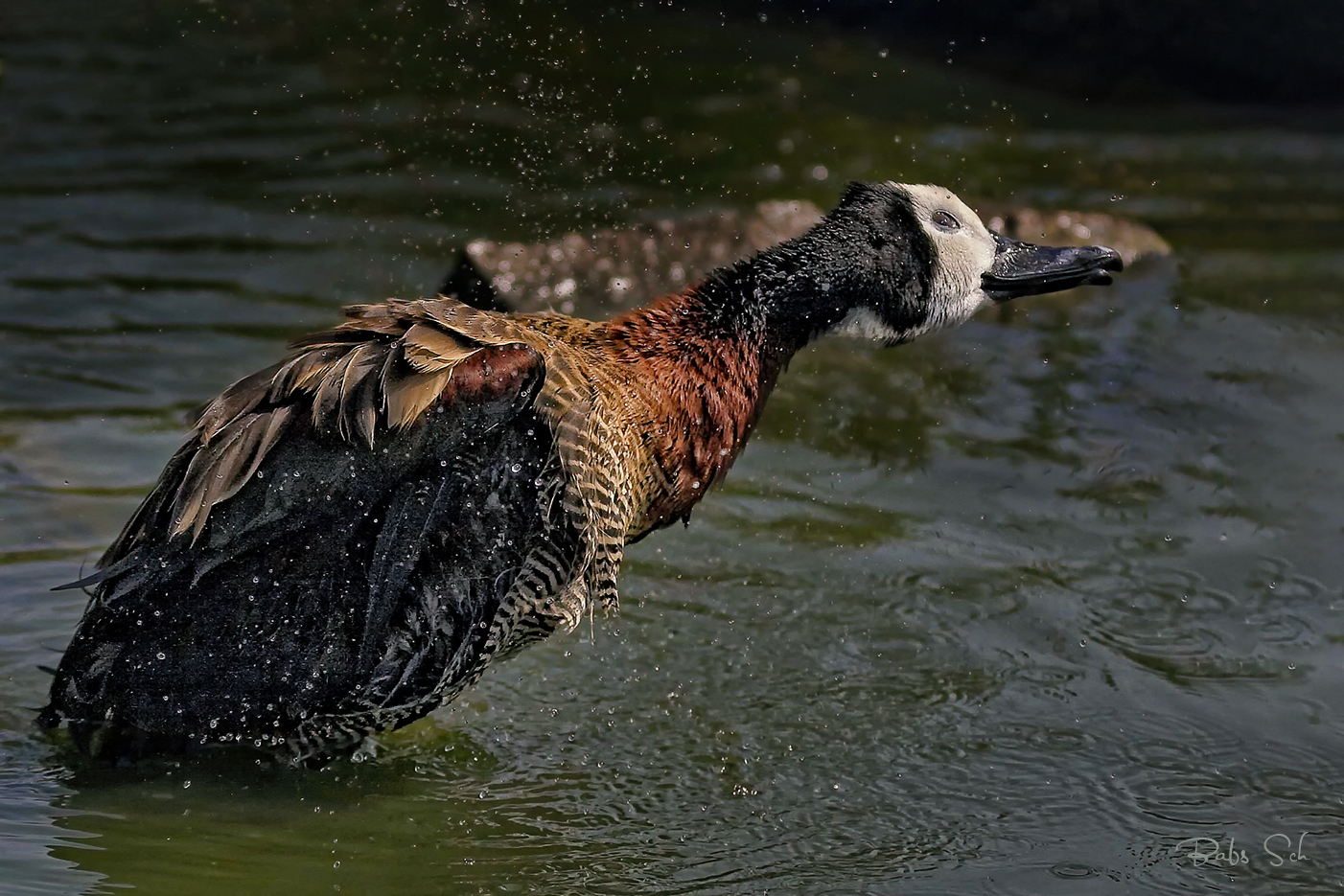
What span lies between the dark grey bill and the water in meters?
1.15

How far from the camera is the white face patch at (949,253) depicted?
5.04 meters

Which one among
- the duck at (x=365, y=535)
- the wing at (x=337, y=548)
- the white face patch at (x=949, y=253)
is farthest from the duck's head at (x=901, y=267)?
the wing at (x=337, y=548)

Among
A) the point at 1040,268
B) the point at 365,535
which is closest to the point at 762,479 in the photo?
the point at 1040,268

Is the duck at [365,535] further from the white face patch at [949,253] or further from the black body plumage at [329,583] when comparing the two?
the white face patch at [949,253]

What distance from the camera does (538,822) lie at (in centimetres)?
428

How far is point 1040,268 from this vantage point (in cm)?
524

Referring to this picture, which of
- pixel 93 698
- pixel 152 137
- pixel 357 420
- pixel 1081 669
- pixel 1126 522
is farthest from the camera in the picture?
pixel 152 137

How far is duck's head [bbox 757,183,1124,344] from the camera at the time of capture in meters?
4.85

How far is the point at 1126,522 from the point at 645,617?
207 centimetres

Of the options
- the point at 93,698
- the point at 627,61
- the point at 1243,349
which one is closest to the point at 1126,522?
the point at 1243,349

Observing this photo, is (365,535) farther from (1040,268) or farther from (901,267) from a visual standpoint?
(1040,268)

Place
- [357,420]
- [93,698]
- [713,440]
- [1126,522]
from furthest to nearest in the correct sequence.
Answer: [1126,522] < [713,440] < [93,698] < [357,420]

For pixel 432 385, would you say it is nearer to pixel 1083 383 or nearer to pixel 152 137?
pixel 1083 383

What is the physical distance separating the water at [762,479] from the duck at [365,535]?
0.30m
